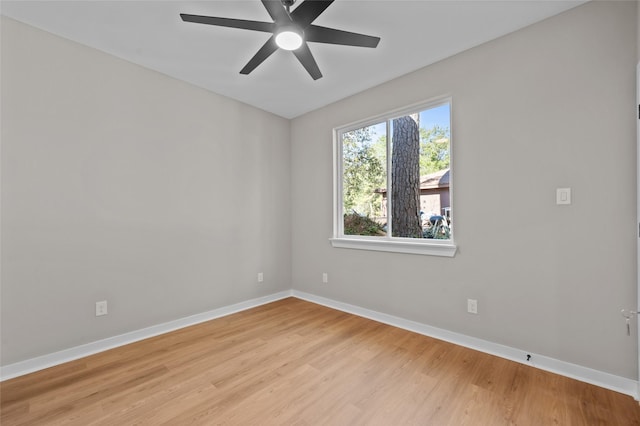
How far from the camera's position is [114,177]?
2523 mm

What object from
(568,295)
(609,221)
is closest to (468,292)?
(568,295)

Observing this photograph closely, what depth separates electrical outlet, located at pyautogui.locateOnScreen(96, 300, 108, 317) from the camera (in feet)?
7.92

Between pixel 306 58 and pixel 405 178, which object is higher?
pixel 306 58

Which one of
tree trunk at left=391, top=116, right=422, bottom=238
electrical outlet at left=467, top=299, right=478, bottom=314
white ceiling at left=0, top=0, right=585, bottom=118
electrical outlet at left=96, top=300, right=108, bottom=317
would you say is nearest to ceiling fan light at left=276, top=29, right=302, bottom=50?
white ceiling at left=0, top=0, right=585, bottom=118

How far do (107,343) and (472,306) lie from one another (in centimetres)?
319

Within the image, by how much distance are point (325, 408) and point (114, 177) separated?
2.54 meters

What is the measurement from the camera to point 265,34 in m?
2.30

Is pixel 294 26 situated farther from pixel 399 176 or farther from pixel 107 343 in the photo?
pixel 107 343

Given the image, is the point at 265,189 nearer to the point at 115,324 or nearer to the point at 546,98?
the point at 115,324

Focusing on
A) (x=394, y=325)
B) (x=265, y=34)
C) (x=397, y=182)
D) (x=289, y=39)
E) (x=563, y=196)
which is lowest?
(x=394, y=325)

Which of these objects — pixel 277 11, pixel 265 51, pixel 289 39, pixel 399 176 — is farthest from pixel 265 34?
pixel 399 176

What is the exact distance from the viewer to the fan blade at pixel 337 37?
171cm

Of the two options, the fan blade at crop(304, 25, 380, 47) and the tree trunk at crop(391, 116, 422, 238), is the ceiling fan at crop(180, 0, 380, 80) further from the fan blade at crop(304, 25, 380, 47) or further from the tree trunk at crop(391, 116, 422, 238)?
the tree trunk at crop(391, 116, 422, 238)

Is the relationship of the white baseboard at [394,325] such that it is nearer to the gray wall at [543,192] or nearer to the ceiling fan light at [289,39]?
the gray wall at [543,192]
